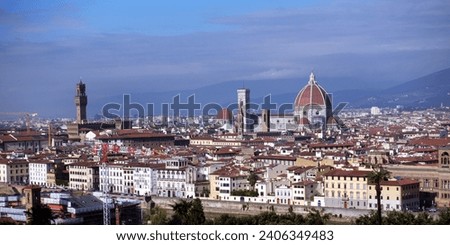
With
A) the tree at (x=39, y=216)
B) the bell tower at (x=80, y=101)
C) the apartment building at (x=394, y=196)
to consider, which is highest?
the bell tower at (x=80, y=101)

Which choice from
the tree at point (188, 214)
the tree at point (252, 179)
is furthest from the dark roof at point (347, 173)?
the tree at point (188, 214)

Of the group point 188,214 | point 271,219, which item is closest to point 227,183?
point 188,214

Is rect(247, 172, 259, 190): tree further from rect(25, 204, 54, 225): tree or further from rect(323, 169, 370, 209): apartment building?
rect(25, 204, 54, 225): tree

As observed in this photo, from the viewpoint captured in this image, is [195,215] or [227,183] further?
[227,183]

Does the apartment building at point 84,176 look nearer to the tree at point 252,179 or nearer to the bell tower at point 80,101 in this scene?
the tree at point 252,179

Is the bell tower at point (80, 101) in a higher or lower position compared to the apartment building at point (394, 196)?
higher

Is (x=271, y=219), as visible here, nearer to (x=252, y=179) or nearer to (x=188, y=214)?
(x=188, y=214)

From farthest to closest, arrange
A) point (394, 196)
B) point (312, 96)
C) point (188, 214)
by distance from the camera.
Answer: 1. point (312, 96)
2. point (394, 196)
3. point (188, 214)

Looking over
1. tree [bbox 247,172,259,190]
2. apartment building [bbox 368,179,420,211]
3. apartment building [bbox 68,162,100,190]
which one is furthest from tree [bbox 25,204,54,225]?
apartment building [bbox 68,162,100,190]
